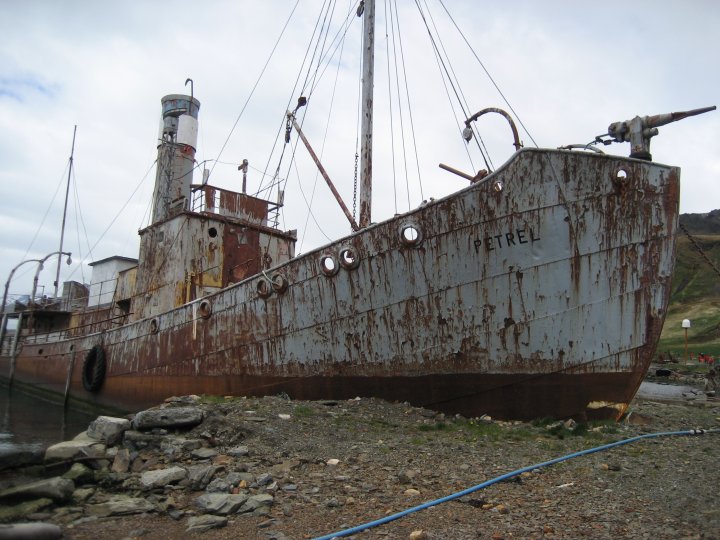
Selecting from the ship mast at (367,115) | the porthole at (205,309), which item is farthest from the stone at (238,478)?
the porthole at (205,309)

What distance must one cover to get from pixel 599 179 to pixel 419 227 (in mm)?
2713

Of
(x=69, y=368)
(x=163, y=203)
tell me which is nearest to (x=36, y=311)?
A: (x=69, y=368)

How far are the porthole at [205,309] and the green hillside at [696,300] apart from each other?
117ft

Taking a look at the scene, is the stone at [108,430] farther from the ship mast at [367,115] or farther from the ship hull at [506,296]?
the ship mast at [367,115]

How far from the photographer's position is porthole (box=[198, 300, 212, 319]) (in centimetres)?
1147

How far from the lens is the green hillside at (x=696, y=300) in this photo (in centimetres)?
4491

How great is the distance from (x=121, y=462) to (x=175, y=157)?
13311 mm

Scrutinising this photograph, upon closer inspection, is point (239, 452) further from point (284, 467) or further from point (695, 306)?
point (695, 306)

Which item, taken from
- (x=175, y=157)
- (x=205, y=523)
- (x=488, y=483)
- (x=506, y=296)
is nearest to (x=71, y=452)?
(x=205, y=523)

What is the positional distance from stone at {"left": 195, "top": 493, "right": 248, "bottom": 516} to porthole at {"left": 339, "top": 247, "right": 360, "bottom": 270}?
4634 millimetres

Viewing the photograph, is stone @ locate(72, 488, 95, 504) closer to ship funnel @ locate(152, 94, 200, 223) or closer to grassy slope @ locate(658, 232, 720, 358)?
ship funnel @ locate(152, 94, 200, 223)

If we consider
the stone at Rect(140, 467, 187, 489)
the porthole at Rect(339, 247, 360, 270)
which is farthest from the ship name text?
the stone at Rect(140, 467, 187, 489)

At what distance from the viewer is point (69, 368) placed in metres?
18.3

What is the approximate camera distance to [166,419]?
6879 mm
